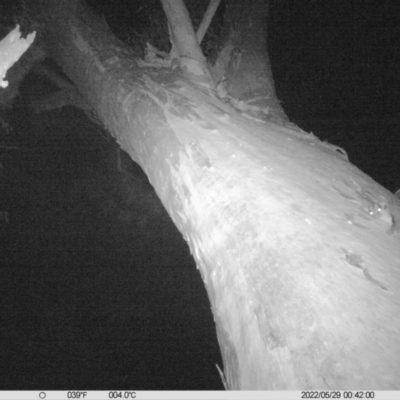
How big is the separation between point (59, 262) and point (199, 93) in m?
5.45

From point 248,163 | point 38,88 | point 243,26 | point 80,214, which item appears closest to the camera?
point 248,163

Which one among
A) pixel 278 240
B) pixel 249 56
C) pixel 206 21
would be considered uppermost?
pixel 206 21

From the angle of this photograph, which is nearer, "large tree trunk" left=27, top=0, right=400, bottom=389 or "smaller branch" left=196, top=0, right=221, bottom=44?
"large tree trunk" left=27, top=0, right=400, bottom=389

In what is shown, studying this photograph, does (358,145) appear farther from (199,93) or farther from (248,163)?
(248,163)

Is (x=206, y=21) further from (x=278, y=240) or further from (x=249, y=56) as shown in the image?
(x=278, y=240)

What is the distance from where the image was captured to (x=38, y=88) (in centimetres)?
365

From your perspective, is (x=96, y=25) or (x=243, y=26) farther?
(x=243, y=26)

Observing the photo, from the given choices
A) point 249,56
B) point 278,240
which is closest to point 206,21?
point 249,56

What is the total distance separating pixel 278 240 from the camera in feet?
2.07

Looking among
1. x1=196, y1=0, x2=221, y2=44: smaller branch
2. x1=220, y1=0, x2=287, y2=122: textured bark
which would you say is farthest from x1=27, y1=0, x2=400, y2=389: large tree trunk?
x1=196, y1=0, x2=221, y2=44: smaller branch

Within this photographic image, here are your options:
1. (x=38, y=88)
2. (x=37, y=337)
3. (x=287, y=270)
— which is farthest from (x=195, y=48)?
(x=37, y=337)

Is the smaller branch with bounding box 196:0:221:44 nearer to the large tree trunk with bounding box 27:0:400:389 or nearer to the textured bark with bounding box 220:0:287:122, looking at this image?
the textured bark with bounding box 220:0:287:122

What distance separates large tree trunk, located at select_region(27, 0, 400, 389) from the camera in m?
0.47

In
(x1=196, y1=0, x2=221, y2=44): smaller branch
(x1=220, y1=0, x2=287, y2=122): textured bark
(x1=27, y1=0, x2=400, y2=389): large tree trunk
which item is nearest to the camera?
(x1=27, y1=0, x2=400, y2=389): large tree trunk
